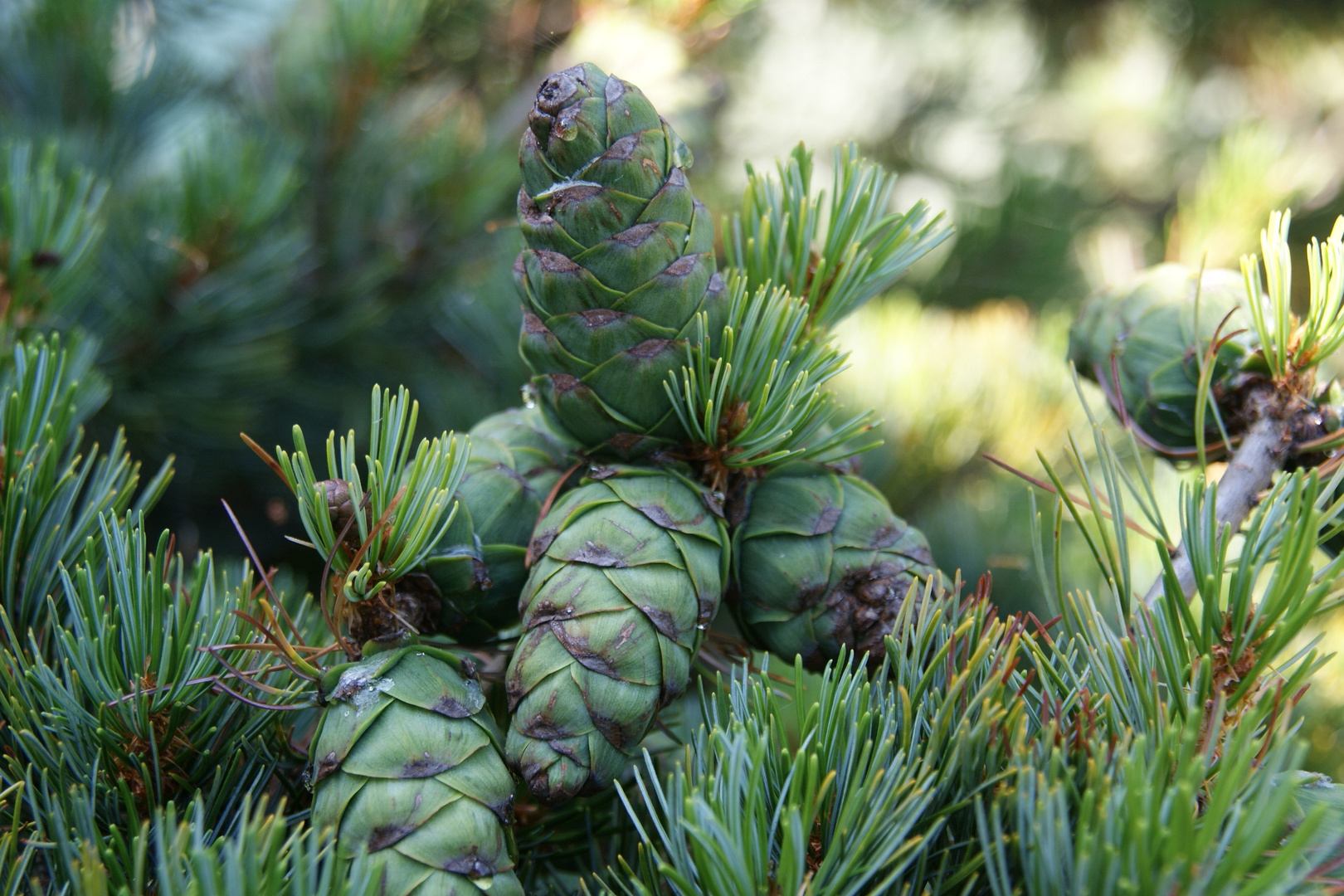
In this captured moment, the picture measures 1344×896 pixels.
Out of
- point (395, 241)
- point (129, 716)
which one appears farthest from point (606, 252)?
point (395, 241)

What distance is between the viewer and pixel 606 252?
341mm

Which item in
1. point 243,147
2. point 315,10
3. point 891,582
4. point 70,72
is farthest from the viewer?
point 315,10

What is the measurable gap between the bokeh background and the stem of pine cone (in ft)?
0.55

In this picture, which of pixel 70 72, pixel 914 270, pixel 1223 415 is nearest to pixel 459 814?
pixel 1223 415

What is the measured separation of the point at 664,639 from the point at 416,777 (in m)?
0.10

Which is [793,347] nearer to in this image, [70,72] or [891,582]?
[891,582]

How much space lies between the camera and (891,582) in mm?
367

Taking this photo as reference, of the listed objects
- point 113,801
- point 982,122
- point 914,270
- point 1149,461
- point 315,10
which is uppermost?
point 982,122

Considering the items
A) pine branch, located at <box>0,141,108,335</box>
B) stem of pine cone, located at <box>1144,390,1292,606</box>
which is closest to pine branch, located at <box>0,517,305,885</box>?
pine branch, located at <box>0,141,108,335</box>

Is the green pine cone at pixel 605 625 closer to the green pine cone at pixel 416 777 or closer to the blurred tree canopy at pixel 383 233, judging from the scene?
the green pine cone at pixel 416 777

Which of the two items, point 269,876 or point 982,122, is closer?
point 269,876

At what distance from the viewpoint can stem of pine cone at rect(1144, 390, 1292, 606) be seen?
15.0 inches

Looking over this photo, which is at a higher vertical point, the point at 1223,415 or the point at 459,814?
the point at 1223,415

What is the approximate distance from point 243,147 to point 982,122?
57.2 inches
